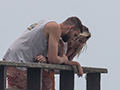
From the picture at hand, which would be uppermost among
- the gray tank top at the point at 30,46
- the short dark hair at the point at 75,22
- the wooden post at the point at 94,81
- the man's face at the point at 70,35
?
the short dark hair at the point at 75,22

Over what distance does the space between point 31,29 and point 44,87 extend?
89 cm

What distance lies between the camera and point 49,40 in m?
5.76

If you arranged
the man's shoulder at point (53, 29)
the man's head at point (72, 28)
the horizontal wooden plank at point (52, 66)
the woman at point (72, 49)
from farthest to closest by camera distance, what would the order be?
the woman at point (72, 49) < the man's head at point (72, 28) < the man's shoulder at point (53, 29) < the horizontal wooden plank at point (52, 66)

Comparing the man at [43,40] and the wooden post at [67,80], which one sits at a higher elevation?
the man at [43,40]

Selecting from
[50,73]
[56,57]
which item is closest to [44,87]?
[50,73]

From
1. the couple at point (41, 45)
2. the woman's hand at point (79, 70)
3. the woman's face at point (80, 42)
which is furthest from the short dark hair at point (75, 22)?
the woman's hand at point (79, 70)

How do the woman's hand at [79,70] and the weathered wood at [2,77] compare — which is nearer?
the weathered wood at [2,77]

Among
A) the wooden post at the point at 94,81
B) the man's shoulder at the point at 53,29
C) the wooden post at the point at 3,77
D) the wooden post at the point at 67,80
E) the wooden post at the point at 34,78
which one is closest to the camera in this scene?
the wooden post at the point at 3,77

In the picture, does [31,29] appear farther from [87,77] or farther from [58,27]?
[87,77]

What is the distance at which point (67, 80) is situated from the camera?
6.46 meters

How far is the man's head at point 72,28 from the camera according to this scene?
20.0ft

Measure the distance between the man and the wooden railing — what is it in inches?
11.0

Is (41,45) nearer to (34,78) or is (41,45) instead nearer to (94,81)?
(34,78)

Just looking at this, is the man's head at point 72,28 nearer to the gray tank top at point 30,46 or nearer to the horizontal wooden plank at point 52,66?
the gray tank top at point 30,46
